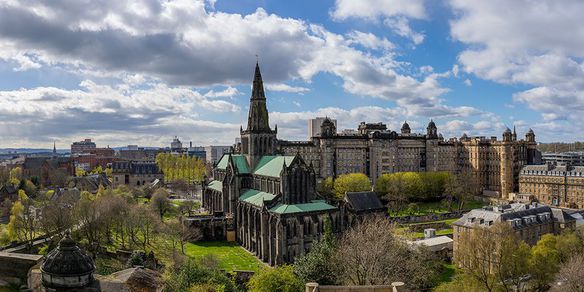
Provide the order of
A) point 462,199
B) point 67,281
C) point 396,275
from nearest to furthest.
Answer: point 67,281
point 396,275
point 462,199

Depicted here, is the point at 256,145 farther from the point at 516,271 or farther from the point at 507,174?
the point at 507,174

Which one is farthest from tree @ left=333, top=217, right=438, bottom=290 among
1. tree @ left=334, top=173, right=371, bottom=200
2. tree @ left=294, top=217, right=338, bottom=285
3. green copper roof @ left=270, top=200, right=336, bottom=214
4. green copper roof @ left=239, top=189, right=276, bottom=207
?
tree @ left=334, top=173, right=371, bottom=200

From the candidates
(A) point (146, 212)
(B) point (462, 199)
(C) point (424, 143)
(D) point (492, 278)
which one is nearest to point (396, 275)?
(D) point (492, 278)

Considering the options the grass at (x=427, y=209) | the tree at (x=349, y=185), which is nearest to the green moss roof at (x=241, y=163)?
the tree at (x=349, y=185)

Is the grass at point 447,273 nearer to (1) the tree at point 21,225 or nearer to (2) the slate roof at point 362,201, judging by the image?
(2) the slate roof at point 362,201

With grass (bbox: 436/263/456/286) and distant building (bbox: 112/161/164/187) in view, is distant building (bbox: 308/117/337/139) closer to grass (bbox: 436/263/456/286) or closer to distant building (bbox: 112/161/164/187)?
distant building (bbox: 112/161/164/187)
